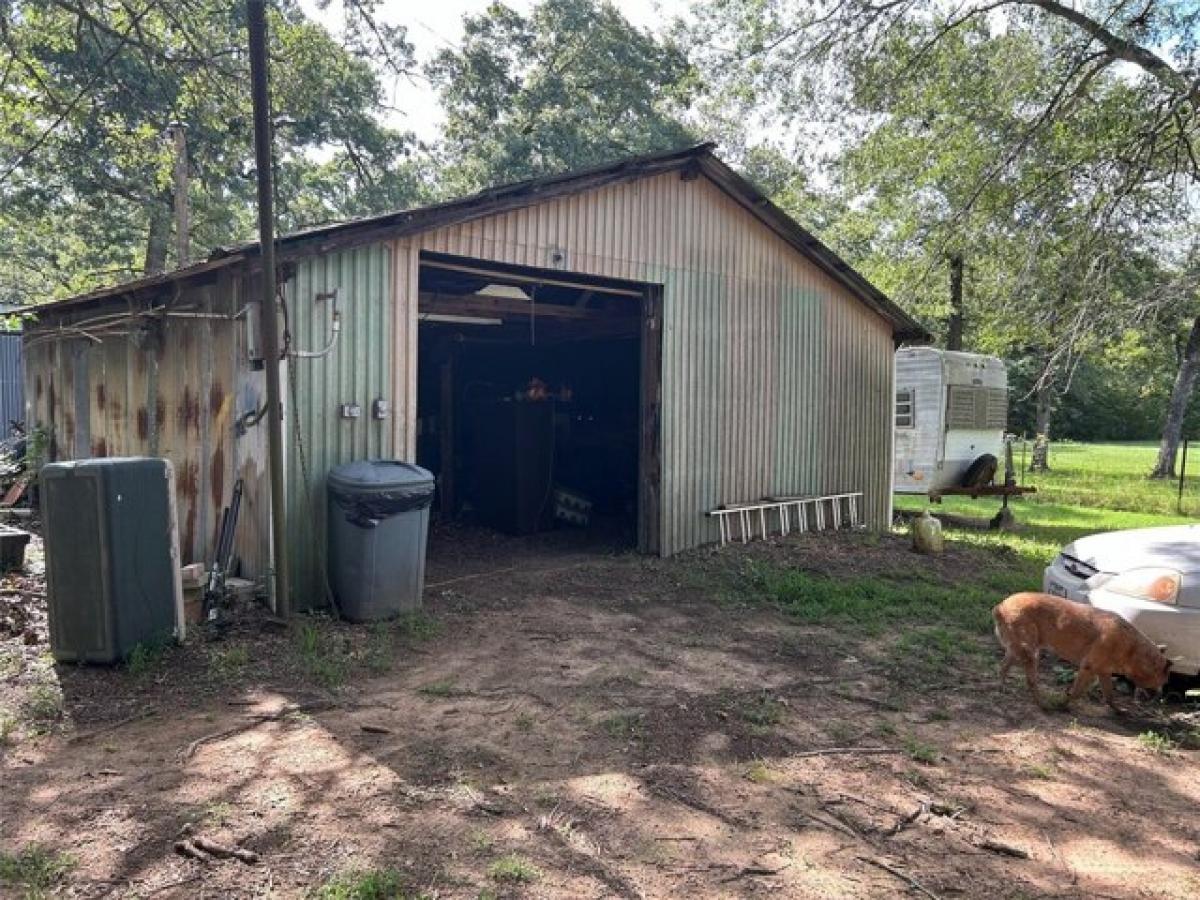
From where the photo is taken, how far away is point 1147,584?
468cm

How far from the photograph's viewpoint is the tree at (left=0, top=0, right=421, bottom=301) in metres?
7.97

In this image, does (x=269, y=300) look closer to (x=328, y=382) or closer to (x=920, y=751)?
(x=328, y=382)

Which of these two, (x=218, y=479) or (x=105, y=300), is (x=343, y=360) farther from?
(x=105, y=300)

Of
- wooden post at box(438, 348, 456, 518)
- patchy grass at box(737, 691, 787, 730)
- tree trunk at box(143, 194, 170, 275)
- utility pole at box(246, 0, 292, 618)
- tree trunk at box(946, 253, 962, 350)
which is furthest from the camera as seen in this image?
tree trunk at box(143, 194, 170, 275)

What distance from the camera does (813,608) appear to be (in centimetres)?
685

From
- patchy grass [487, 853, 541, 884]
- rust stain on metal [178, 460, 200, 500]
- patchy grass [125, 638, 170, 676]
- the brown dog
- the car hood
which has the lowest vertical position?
patchy grass [487, 853, 541, 884]

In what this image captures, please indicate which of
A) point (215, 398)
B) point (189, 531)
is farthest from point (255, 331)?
point (189, 531)

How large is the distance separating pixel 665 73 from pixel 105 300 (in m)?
20.7

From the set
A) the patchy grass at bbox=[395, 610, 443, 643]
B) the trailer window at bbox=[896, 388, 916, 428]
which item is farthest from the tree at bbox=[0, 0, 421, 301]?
Result: the trailer window at bbox=[896, 388, 916, 428]

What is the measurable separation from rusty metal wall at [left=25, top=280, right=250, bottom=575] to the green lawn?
25.5 feet

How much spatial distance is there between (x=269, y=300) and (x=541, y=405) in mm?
5336

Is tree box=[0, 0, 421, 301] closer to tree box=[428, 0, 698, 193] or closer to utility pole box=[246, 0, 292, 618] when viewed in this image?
utility pole box=[246, 0, 292, 618]

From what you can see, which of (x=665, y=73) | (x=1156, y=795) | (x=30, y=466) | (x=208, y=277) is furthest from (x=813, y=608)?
(x=665, y=73)

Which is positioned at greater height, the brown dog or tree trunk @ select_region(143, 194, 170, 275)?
tree trunk @ select_region(143, 194, 170, 275)
